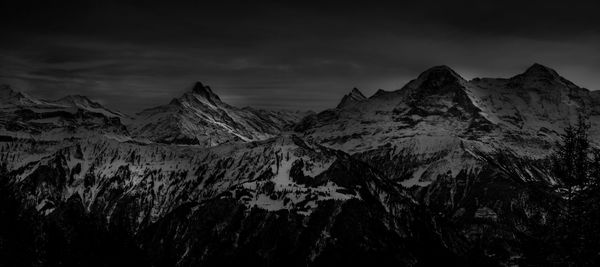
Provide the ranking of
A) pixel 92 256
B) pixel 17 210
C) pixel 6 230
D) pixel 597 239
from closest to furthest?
pixel 597 239, pixel 6 230, pixel 17 210, pixel 92 256

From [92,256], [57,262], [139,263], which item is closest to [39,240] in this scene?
[57,262]

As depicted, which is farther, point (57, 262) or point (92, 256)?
point (92, 256)

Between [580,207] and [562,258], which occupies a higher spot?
[580,207]

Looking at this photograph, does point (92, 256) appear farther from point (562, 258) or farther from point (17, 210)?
point (562, 258)

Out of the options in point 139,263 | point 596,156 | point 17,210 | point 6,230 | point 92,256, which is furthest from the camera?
point 139,263

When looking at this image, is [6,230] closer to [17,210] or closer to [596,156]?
[17,210]

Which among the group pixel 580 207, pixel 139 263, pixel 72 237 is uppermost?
pixel 580 207

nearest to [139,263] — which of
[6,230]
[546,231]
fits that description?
[6,230]

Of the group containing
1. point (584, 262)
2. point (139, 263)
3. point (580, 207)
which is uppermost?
point (580, 207)

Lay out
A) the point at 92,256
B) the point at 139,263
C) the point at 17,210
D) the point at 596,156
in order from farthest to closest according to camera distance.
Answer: the point at 139,263
the point at 92,256
the point at 17,210
the point at 596,156
